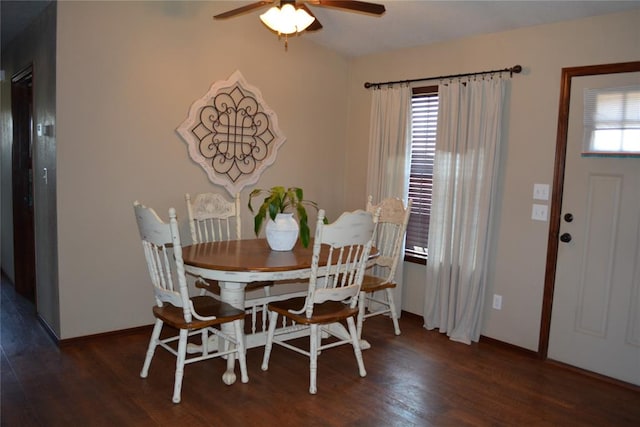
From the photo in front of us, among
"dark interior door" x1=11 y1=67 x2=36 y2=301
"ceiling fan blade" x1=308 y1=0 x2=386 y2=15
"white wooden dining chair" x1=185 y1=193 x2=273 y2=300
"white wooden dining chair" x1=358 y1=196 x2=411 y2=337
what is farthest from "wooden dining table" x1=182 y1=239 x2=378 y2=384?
"dark interior door" x1=11 y1=67 x2=36 y2=301

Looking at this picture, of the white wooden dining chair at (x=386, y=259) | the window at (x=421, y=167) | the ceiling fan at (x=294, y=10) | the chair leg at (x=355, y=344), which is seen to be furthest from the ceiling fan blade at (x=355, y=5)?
the chair leg at (x=355, y=344)

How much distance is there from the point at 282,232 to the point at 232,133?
124 centimetres

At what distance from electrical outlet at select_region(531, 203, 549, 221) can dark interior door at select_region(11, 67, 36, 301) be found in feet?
13.7

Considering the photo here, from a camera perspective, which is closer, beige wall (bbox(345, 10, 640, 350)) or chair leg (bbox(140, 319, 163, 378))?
chair leg (bbox(140, 319, 163, 378))

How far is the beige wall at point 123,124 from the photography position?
3.33 metres

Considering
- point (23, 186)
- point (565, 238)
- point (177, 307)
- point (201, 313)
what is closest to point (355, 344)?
point (201, 313)

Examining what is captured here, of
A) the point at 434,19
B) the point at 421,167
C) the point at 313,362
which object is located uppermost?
the point at 434,19

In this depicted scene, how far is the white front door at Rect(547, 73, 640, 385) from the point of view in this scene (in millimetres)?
3090

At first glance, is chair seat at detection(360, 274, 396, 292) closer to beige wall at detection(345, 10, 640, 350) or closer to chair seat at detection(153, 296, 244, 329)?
beige wall at detection(345, 10, 640, 350)

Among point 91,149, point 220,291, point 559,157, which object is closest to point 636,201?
point 559,157

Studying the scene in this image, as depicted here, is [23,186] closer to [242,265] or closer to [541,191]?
[242,265]

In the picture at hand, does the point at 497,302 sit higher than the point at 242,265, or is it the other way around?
the point at 242,265

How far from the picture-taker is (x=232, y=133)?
4.08 meters

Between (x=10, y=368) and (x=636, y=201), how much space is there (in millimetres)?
4002
